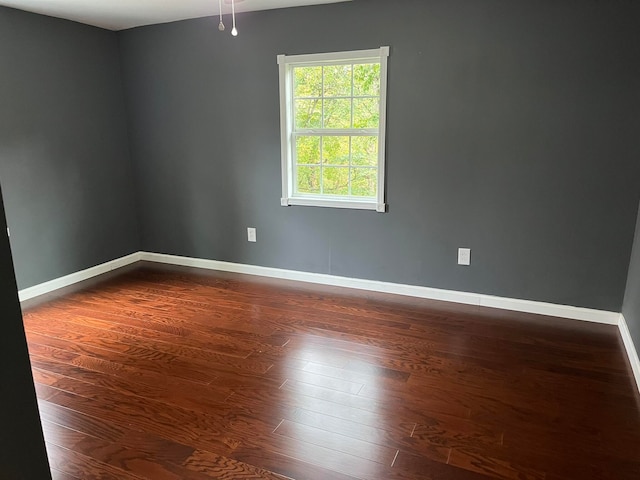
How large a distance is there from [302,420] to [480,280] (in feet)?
6.39

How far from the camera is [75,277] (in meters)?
4.14

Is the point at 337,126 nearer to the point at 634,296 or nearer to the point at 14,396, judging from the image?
the point at 634,296

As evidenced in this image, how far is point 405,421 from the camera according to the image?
7.02ft

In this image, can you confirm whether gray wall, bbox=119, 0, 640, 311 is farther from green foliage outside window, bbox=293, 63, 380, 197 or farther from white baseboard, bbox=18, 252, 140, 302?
white baseboard, bbox=18, 252, 140, 302

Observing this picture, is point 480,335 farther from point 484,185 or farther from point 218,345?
point 218,345

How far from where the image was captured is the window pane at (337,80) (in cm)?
366

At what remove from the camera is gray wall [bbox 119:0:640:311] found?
3.01 meters

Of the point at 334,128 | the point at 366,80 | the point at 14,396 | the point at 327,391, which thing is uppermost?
the point at 366,80

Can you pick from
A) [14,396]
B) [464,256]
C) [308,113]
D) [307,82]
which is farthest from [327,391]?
[307,82]

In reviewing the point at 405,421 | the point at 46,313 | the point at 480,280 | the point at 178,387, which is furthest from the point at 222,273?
the point at 405,421

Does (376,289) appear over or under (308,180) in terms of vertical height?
under

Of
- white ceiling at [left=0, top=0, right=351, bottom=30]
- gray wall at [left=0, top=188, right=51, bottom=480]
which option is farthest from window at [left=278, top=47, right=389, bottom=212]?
gray wall at [left=0, top=188, right=51, bottom=480]

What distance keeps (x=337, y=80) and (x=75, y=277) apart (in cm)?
284

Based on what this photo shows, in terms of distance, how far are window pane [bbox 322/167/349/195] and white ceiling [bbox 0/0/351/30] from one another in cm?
126
